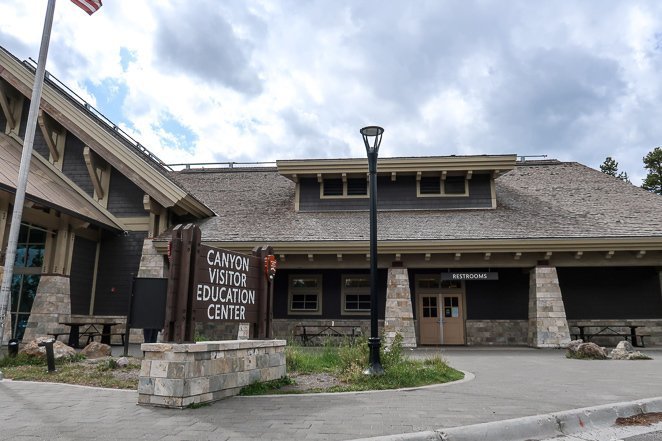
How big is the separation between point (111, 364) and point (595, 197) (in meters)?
18.6

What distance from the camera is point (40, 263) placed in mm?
15227

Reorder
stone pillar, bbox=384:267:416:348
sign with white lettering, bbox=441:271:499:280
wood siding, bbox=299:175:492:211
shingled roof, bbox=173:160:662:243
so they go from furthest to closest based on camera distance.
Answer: wood siding, bbox=299:175:492:211, shingled roof, bbox=173:160:662:243, sign with white lettering, bbox=441:271:499:280, stone pillar, bbox=384:267:416:348

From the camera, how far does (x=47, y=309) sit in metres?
14.5

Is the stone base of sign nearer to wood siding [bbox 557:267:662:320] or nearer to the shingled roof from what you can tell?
the shingled roof

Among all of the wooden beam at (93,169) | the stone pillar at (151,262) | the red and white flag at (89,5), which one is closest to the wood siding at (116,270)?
the stone pillar at (151,262)

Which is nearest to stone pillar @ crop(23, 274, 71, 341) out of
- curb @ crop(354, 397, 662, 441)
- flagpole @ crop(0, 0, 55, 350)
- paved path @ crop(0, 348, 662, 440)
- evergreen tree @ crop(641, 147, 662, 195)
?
flagpole @ crop(0, 0, 55, 350)

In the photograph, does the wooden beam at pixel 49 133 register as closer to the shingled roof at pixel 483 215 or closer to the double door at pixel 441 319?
the shingled roof at pixel 483 215

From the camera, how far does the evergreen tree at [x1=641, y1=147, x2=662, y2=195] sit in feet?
117

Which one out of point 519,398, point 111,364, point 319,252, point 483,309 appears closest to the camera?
point 519,398

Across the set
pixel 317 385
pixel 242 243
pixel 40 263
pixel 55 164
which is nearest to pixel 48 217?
pixel 40 263

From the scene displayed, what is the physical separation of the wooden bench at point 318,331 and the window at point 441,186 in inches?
241

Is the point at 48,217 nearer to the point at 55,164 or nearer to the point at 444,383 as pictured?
the point at 55,164

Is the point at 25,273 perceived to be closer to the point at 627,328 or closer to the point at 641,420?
the point at 641,420

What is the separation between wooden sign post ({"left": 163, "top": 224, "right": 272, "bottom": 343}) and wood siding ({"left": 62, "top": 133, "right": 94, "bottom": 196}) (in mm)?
12147
